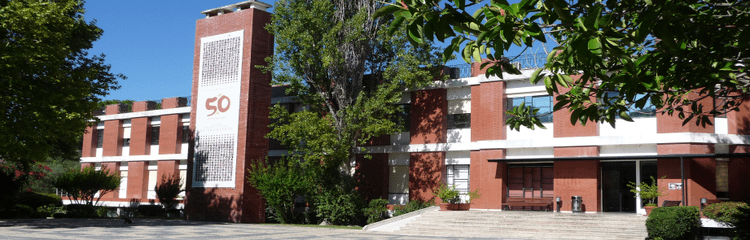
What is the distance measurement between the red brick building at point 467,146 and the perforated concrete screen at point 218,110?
5cm

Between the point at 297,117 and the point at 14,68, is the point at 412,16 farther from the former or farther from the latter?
the point at 297,117

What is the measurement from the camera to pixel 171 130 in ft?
120

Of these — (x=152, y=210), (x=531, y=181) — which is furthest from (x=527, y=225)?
(x=152, y=210)

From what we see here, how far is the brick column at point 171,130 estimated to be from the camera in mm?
36312

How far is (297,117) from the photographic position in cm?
2427

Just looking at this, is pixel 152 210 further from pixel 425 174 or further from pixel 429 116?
pixel 429 116

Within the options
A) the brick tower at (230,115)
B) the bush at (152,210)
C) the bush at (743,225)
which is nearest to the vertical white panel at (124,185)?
the bush at (152,210)

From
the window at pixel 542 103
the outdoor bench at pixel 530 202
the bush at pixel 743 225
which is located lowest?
the outdoor bench at pixel 530 202

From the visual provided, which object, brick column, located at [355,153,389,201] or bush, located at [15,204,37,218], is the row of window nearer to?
bush, located at [15,204,37,218]

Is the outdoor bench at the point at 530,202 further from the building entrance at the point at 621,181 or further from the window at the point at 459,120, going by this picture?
the window at the point at 459,120

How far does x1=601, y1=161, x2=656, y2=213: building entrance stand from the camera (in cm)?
2269

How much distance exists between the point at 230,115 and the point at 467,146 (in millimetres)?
10588

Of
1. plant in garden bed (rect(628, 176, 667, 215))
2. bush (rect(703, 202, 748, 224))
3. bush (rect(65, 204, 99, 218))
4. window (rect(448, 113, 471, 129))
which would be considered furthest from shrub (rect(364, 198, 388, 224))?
bush (rect(65, 204, 99, 218))

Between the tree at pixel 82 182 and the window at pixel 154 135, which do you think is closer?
the tree at pixel 82 182
